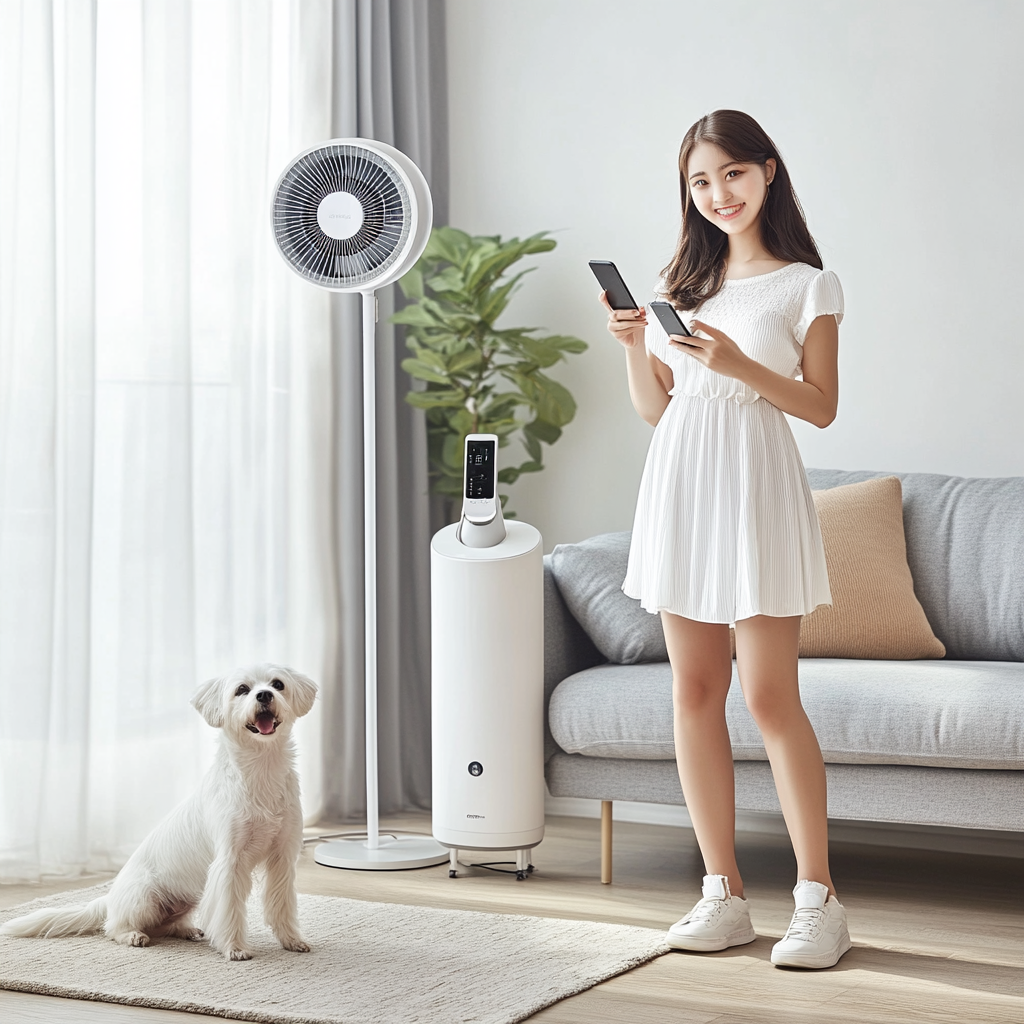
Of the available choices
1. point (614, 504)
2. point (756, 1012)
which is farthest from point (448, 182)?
point (756, 1012)

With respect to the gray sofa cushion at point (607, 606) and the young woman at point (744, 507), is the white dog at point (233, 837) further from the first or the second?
the gray sofa cushion at point (607, 606)

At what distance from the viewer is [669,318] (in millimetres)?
2186

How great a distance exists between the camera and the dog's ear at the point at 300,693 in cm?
227

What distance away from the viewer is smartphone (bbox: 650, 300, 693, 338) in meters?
2.18

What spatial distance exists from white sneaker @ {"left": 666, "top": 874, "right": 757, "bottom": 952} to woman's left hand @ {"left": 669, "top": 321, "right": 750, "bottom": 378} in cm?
90

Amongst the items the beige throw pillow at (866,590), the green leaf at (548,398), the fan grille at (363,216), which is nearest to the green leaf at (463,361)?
the green leaf at (548,398)

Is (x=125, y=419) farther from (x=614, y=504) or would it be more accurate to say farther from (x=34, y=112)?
(x=614, y=504)

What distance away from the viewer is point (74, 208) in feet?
9.52

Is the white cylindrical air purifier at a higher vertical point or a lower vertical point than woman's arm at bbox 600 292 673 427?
lower

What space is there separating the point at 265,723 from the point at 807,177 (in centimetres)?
225

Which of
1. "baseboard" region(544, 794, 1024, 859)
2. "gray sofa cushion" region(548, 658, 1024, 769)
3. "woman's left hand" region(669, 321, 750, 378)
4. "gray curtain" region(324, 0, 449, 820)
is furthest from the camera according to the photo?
"gray curtain" region(324, 0, 449, 820)

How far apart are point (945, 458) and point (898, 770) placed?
1.14m

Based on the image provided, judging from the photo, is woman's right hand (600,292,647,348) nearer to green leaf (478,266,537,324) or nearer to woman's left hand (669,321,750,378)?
woman's left hand (669,321,750,378)

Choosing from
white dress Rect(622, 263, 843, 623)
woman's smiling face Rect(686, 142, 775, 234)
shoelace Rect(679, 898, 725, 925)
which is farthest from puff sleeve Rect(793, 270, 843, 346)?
shoelace Rect(679, 898, 725, 925)
